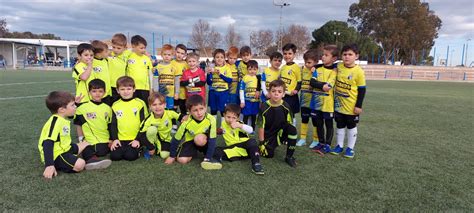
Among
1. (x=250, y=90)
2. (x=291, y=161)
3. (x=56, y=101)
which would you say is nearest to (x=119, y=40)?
(x=56, y=101)

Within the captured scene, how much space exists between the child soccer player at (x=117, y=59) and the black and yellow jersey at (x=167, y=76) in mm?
639

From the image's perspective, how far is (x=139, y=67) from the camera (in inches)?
202

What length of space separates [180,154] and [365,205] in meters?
2.30

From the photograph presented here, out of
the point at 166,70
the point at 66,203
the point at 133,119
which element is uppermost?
the point at 166,70

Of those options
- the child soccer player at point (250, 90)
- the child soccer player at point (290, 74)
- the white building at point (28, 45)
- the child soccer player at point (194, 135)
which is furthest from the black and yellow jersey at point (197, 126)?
the white building at point (28, 45)

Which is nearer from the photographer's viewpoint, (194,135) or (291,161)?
(291,161)

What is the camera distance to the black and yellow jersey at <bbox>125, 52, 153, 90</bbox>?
16.7 ft

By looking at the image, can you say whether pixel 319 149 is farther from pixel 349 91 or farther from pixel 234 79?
pixel 234 79

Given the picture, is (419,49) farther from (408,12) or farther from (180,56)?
(180,56)

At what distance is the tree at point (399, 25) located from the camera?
45219 millimetres

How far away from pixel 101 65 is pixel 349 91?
12.8 ft

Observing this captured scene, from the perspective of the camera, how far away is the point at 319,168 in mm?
3746

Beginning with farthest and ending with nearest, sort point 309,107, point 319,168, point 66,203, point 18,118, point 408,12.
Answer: point 408,12 < point 18,118 < point 309,107 < point 319,168 < point 66,203

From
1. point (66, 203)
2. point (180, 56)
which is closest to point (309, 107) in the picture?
point (180, 56)
